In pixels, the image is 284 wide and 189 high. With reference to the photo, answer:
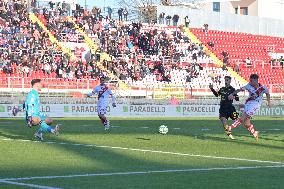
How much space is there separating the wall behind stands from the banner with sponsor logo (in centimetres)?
2315

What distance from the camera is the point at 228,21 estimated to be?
74.2 m

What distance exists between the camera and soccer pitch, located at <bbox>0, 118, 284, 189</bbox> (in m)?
14.3

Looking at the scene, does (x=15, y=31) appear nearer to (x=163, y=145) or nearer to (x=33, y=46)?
(x=33, y=46)

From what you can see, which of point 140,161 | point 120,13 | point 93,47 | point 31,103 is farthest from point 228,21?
point 140,161

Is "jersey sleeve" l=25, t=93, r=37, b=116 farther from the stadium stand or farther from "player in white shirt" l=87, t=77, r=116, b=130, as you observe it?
the stadium stand

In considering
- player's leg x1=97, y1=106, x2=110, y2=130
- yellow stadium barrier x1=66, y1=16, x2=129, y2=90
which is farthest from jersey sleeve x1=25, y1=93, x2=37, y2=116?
yellow stadium barrier x1=66, y1=16, x2=129, y2=90

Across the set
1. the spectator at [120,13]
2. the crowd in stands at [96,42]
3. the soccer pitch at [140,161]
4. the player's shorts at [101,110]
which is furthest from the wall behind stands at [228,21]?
the soccer pitch at [140,161]

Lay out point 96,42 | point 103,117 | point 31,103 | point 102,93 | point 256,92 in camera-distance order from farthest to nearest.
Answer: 1. point 96,42
2. point 102,93
3. point 103,117
4. point 256,92
5. point 31,103

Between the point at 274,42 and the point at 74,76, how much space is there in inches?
1166

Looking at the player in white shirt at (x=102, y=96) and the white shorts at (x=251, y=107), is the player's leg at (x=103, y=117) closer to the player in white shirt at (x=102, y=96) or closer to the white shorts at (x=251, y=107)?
the player in white shirt at (x=102, y=96)

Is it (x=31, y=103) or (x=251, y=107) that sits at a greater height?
(x=31, y=103)

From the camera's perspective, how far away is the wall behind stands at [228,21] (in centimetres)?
7069

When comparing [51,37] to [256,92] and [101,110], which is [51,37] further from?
[256,92]

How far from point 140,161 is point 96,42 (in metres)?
41.2
